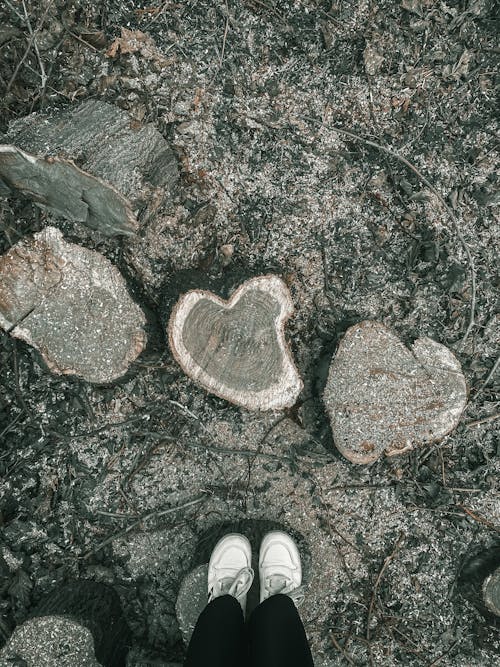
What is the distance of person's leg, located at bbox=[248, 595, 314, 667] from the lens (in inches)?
70.9

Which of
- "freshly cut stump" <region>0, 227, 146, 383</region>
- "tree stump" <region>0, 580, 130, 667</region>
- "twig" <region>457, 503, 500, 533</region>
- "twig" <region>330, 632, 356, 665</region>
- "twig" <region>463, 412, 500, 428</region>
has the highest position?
"freshly cut stump" <region>0, 227, 146, 383</region>

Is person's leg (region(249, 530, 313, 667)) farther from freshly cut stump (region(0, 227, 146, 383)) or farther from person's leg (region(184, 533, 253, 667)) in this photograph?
freshly cut stump (region(0, 227, 146, 383))

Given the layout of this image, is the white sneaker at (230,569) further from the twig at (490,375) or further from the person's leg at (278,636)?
the twig at (490,375)

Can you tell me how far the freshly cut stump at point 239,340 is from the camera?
1.86m

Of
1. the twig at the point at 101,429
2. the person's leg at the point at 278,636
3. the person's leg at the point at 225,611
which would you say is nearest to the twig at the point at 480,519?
the person's leg at the point at 278,636

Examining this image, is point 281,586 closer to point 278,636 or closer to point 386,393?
point 278,636

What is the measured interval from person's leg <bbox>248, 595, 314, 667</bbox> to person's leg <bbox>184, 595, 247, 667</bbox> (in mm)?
60

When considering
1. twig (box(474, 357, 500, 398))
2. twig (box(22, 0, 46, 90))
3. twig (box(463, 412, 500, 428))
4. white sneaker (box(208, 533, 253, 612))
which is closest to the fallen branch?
twig (box(474, 357, 500, 398))

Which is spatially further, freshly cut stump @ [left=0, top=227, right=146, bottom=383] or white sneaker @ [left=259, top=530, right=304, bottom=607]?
white sneaker @ [left=259, top=530, right=304, bottom=607]

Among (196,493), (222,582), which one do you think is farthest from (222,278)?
(222,582)

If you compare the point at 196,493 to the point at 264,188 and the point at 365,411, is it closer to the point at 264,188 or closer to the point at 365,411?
the point at 365,411

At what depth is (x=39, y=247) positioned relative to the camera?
1876mm

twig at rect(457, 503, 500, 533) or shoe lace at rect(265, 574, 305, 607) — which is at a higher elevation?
twig at rect(457, 503, 500, 533)

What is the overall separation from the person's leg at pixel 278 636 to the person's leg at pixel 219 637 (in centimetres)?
6
